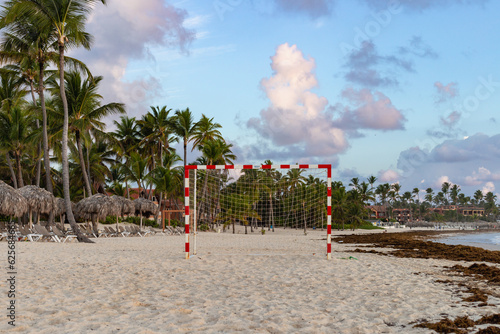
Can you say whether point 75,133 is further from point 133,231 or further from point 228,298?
point 228,298

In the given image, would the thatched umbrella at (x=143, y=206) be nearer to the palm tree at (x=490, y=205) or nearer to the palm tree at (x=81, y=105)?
the palm tree at (x=81, y=105)

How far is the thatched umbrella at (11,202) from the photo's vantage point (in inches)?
704

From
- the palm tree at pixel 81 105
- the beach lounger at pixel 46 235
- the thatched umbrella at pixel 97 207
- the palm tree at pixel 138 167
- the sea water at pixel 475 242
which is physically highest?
the palm tree at pixel 81 105

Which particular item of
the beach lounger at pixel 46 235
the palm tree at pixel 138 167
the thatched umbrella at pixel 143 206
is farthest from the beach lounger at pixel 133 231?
the palm tree at pixel 138 167

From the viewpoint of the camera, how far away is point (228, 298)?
20.2ft

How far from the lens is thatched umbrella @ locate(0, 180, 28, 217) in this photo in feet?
58.7

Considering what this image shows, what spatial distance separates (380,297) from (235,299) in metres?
2.16

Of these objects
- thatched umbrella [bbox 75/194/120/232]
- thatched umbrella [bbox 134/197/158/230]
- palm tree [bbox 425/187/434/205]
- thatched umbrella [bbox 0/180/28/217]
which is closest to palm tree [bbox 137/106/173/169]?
thatched umbrella [bbox 134/197/158/230]

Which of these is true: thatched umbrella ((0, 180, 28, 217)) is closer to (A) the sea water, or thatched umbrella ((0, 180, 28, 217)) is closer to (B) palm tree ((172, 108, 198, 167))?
(B) palm tree ((172, 108, 198, 167))

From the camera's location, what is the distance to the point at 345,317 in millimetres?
5090

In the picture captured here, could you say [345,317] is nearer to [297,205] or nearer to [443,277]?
[443,277]

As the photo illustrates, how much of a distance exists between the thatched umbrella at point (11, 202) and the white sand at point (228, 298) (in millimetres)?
9688

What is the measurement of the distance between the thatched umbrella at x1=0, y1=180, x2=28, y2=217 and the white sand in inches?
381

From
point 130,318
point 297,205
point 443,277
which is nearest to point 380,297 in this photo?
point 443,277
